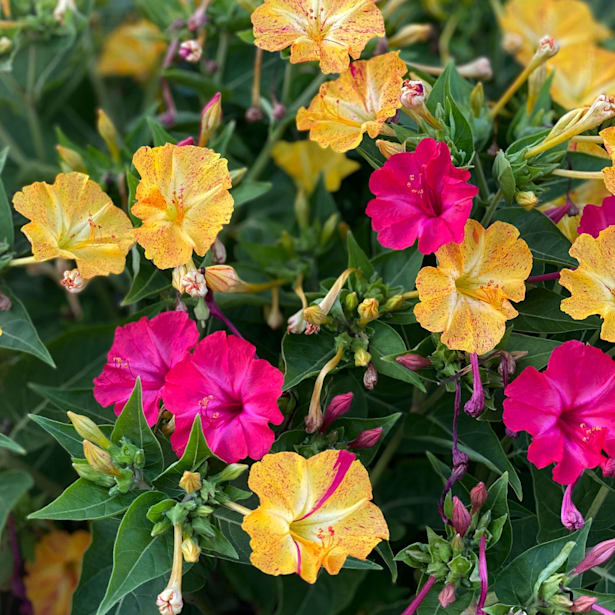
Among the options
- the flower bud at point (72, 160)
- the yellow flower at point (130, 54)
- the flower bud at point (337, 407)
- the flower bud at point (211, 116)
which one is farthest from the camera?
the yellow flower at point (130, 54)

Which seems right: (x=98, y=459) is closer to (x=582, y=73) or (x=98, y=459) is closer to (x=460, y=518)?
(x=460, y=518)

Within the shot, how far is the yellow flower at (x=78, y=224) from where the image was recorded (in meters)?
0.96

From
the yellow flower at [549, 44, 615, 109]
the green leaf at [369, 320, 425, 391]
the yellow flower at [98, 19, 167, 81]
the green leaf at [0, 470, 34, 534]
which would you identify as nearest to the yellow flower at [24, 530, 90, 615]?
the green leaf at [0, 470, 34, 534]

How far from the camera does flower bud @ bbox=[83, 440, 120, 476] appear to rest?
861mm

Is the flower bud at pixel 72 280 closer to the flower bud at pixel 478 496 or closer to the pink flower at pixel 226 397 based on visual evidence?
the pink flower at pixel 226 397

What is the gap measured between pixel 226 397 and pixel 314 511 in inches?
6.8

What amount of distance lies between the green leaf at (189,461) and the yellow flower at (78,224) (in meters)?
0.25

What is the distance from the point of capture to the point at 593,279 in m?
0.89

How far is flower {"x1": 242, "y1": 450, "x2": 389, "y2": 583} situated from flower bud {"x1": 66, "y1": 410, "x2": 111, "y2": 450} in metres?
0.19

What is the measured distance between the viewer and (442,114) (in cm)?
98

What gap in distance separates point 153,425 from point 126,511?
0.11 m

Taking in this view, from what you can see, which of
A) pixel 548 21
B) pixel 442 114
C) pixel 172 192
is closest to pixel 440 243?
pixel 442 114

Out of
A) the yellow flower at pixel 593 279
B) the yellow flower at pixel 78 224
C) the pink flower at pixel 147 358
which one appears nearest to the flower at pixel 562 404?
the yellow flower at pixel 593 279

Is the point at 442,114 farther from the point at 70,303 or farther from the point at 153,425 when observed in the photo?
the point at 70,303
